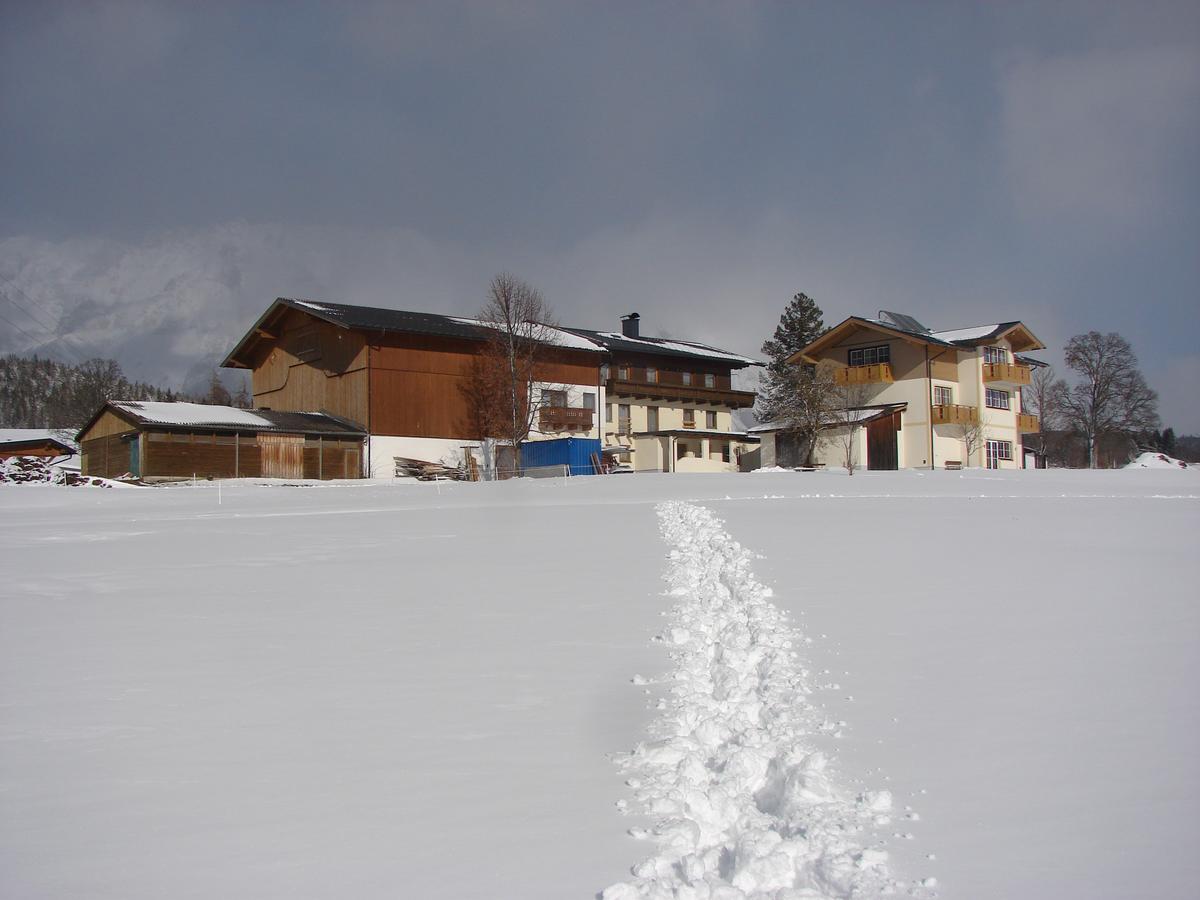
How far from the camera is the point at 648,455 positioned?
52250mm

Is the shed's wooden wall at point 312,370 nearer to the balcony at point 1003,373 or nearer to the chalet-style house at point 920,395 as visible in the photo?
the chalet-style house at point 920,395

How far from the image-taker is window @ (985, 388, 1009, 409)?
168ft

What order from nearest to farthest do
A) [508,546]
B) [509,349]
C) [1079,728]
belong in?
1. [1079,728]
2. [508,546]
3. [509,349]

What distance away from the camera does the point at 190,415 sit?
123ft

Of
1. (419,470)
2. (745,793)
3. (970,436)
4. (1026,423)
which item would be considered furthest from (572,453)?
(745,793)

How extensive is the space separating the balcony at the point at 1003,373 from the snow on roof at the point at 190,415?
38.3 metres

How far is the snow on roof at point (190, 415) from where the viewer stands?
36.1 m

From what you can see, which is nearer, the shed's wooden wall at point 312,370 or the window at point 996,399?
the shed's wooden wall at point 312,370

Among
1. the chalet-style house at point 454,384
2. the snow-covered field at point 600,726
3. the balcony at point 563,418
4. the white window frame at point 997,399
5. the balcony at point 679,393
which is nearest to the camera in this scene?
the snow-covered field at point 600,726

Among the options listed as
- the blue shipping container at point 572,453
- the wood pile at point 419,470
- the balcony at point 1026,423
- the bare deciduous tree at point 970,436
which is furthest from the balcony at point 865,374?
the wood pile at point 419,470

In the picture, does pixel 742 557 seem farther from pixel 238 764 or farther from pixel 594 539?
pixel 238 764

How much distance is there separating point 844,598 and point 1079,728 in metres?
3.58

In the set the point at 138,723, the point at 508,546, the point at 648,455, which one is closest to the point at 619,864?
the point at 138,723

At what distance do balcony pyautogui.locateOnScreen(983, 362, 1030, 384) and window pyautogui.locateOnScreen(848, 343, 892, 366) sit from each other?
5.68 metres
